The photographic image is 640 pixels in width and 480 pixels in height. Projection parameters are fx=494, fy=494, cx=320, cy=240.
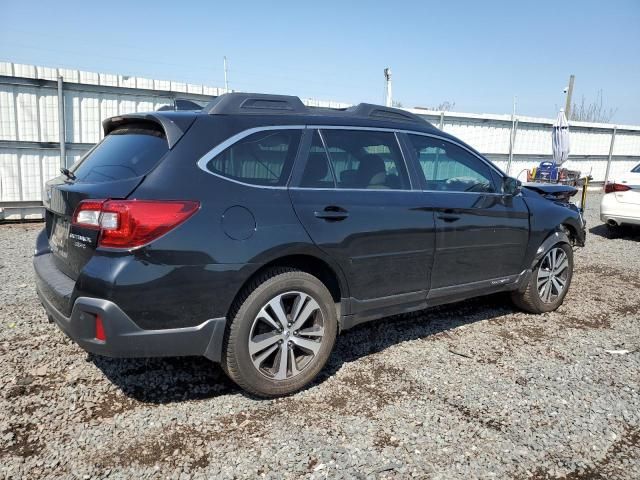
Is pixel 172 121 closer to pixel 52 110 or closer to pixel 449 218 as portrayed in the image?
pixel 449 218

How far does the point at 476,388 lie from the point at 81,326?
2.49m

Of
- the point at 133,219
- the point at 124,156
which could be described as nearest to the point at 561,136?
the point at 124,156

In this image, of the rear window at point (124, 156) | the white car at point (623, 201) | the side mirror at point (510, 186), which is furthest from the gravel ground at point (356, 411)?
the white car at point (623, 201)

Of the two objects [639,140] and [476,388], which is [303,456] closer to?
[476,388]

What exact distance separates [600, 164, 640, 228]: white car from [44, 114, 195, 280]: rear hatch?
8.58m

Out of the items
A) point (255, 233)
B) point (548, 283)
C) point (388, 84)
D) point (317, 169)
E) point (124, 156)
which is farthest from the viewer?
point (388, 84)

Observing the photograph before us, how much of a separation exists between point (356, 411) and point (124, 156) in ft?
6.79

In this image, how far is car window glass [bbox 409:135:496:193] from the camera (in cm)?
384

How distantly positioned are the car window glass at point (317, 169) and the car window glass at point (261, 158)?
11 cm

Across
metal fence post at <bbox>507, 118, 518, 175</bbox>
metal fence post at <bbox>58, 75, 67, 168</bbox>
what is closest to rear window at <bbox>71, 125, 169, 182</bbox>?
metal fence post at <bbox>58, 75, 67, 168</bbox>

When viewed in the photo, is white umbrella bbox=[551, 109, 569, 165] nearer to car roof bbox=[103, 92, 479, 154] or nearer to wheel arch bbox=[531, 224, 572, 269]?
wheel arch bbox=[531, 224, 572, 269]

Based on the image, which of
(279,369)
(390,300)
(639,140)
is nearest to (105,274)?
(279,369)

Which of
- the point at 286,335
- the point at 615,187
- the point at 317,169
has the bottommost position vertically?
the point at 286,335

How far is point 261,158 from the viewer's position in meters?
3.01
